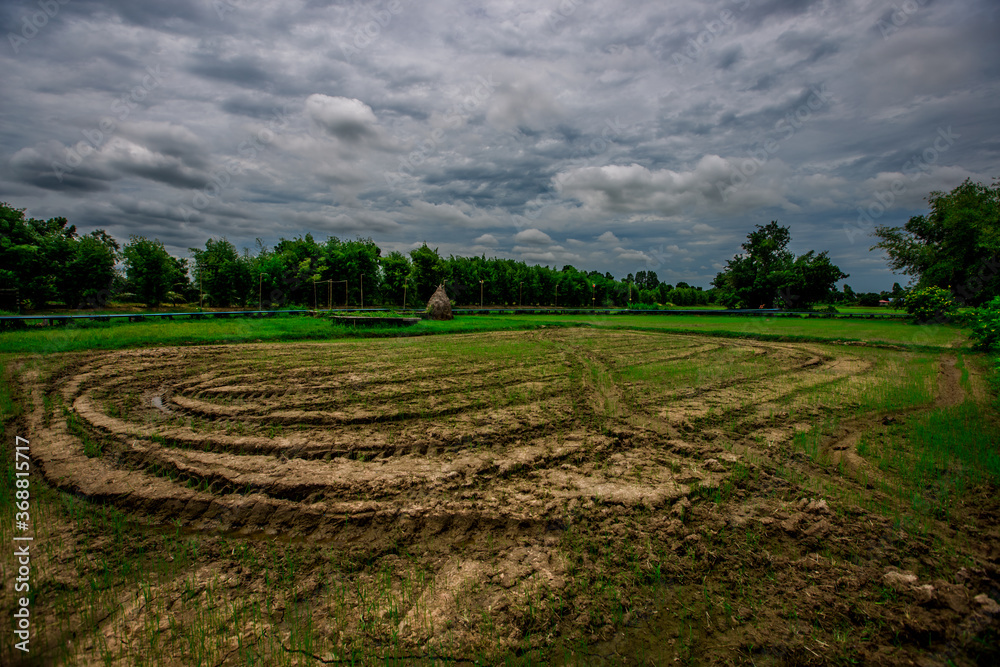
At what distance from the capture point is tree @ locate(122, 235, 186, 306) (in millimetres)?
37425

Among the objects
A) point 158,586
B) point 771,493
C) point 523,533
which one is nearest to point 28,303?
point 158,586

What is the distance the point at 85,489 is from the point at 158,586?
2313mm

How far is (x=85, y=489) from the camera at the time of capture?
4.23 meters

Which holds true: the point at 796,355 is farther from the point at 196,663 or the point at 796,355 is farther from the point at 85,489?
the point at 85,489

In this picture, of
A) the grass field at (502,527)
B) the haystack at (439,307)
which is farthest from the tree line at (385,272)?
the grass field at (502,527)

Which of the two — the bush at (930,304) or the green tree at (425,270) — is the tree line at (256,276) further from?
the bush at (930,304)

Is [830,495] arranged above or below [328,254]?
below

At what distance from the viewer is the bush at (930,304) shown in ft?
91.7

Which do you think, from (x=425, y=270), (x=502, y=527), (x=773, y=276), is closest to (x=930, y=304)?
(x=773, y=276)

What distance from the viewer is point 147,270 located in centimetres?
3766

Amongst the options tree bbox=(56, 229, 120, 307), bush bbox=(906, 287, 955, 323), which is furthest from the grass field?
tree bbox=(56, 229, 120, 307)

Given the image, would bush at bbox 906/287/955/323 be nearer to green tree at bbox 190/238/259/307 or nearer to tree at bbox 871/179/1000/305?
tree at bbox 871/179/1000/305

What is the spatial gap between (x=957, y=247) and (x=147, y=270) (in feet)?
248

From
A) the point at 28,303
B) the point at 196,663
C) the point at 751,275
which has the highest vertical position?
the point at 751,275
